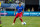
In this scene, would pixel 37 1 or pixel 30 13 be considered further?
pixel 37 1

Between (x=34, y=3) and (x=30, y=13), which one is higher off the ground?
(x=34, y=3)

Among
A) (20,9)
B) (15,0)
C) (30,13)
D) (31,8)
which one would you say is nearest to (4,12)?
(15,0)

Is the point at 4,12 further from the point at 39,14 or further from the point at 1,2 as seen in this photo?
the point at 39,14

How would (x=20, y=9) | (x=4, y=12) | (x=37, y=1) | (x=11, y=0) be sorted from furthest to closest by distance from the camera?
(x=37, y=1)
(x=11, y=0)
(x=4, y=12)
(x=20, y=9)

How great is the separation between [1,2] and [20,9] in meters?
8.91

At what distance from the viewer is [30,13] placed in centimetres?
1505

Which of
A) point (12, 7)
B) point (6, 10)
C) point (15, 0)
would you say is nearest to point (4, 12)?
point (6, 10)

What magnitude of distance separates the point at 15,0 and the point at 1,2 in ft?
7.75

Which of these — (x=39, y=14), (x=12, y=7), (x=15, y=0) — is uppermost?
(x=15, y=0)

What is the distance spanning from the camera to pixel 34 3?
57.9 ft

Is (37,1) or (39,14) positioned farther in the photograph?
(37,1)

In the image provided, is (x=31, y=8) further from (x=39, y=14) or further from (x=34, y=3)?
(x=39, y=14)

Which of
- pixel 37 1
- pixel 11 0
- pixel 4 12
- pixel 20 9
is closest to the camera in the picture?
pixel 20 9

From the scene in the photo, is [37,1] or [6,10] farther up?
[37,1]
